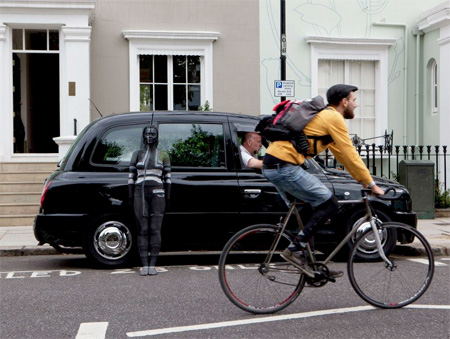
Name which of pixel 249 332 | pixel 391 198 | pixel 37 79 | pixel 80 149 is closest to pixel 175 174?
pixel 80 149

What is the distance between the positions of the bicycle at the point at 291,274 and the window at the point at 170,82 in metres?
10.9

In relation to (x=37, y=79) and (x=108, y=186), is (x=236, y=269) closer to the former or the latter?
(x=108, y=186)

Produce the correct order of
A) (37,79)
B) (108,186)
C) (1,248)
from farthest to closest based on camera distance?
(37,79) < (1,248) < (108,186)

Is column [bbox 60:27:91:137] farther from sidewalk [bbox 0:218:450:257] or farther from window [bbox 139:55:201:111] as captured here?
sidewalk [bbox 0:218:450:257]

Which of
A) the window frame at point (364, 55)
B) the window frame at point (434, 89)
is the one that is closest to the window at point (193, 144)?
the window frame at point (364, 55)

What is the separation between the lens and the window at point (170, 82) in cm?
1666

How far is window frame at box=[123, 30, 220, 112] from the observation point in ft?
53.6

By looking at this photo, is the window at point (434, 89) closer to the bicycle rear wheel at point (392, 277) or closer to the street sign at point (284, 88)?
the street sign at point (284, 88)

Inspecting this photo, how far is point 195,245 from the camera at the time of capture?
350 inches

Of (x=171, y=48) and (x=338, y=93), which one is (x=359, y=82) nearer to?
(x=171, y=48)

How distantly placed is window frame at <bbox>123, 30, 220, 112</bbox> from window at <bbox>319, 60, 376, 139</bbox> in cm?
277

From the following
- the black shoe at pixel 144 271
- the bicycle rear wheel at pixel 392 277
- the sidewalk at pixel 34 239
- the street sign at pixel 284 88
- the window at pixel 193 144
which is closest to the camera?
the bicycle rear wheel at pixel 392 277

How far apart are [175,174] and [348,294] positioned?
301 centimetres

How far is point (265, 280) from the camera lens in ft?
19.7
